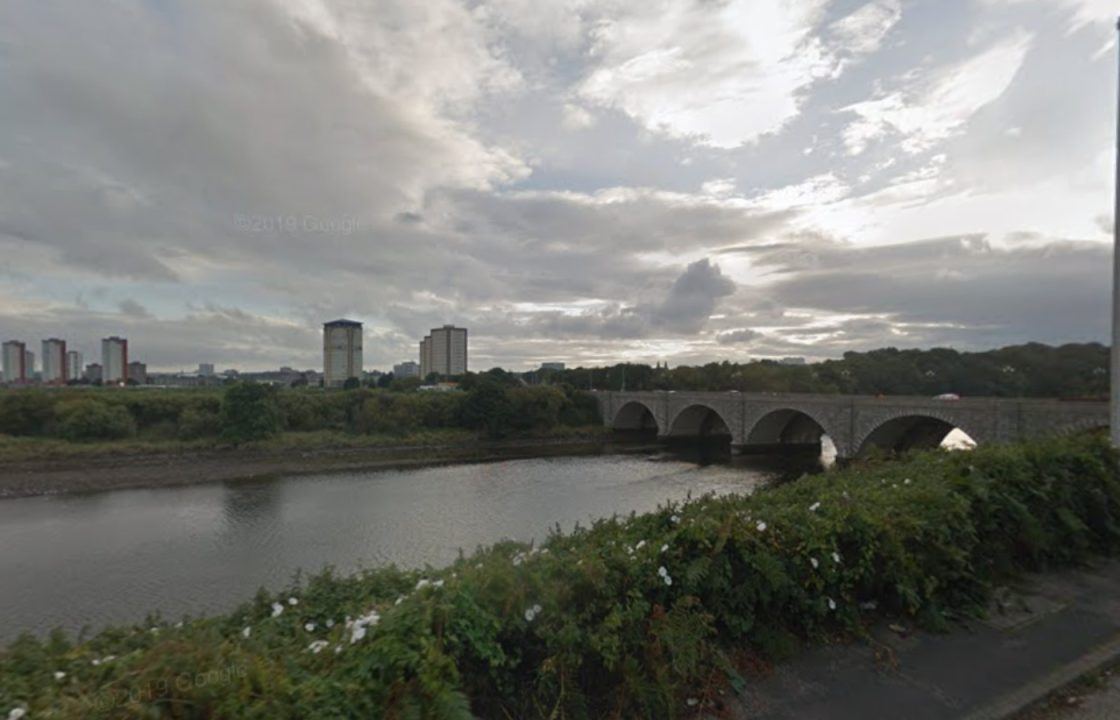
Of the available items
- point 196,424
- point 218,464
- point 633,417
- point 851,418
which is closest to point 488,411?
point 633,417

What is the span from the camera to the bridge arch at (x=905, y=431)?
98.6 ft

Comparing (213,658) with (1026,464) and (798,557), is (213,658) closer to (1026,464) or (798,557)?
(798,557)

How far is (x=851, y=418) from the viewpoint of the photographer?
1291 inches

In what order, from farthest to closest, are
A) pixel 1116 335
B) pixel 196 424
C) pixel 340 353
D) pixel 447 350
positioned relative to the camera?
pixel 447 350 < pixel 340 353 < pixel 196 424 < pixel 1116 335

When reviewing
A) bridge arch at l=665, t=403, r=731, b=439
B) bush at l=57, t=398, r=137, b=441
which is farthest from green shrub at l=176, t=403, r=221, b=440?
bridge arch at l=665, t=403, r=731, b=439

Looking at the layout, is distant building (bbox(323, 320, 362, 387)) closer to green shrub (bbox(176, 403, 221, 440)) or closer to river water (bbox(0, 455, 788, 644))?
green shrub (bbox(176, 403, 221, 440))

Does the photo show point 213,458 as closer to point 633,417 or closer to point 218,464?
point 218,464

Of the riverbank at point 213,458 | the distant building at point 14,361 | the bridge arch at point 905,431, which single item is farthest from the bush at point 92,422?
the distant building at point 14,361

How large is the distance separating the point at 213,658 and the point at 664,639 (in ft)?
6.38

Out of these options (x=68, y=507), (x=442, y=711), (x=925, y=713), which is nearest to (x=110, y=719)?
(x=442, y=711)

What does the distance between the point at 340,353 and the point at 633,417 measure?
60020 mm

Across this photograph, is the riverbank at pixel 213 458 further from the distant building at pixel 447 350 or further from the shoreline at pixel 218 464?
the distant building at pixel 447 350

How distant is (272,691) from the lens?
1900mm

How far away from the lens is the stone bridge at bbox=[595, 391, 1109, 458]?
22.7 m
